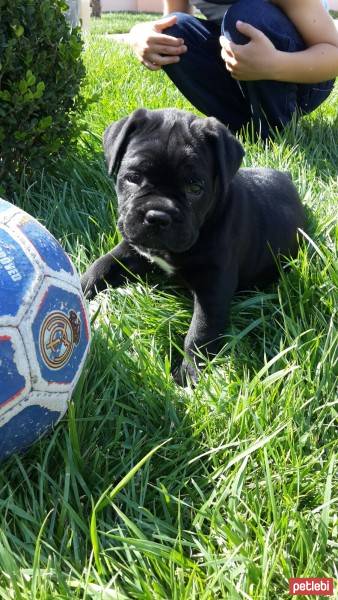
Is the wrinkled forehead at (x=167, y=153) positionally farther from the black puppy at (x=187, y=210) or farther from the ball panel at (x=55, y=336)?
the ball panel at (x=55, y=336)

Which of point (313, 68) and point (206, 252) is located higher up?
point (313, 68)

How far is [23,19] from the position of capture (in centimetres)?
338

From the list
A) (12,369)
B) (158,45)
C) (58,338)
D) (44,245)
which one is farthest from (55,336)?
(158,45)

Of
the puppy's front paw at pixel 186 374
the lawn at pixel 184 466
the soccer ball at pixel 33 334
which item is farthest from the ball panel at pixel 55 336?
the puppy's front paw at pixel 186 374

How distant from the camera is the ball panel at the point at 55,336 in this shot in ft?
6.03

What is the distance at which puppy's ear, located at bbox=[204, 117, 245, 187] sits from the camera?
268 centimetres

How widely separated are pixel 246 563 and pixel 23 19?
2.96 m

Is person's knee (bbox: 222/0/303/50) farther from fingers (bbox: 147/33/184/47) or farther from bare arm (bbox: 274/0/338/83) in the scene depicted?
fingers (bbox: 147/33/184/47)

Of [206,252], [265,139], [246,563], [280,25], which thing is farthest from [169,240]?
[280,25]

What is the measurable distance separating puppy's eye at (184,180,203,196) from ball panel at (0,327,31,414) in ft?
3.74

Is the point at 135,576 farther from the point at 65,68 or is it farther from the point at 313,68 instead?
the point at 313,68

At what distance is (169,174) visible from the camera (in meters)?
2.64

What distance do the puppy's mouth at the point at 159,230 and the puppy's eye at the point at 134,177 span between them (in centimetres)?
15

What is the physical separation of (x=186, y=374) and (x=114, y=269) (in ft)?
2.59
